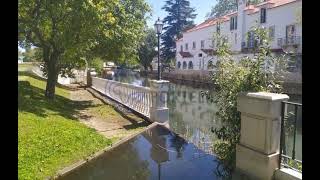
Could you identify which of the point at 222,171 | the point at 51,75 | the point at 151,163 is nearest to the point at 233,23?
the point at 51,75

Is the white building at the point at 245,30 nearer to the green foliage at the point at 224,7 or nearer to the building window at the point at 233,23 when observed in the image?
the building window at the point at 233,23

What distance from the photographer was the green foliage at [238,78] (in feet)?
21.5

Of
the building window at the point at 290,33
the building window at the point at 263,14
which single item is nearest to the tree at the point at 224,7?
the building window at the point at 263,14

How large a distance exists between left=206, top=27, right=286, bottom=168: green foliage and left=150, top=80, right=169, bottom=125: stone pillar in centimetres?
350

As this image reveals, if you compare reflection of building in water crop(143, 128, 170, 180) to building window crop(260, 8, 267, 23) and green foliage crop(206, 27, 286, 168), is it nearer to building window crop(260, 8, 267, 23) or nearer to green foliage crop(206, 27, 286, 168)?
green foliage crop(206, 27, 286, 168)

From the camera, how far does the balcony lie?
112ft

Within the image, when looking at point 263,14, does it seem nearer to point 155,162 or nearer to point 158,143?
point 158,143

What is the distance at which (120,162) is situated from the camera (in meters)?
7.07

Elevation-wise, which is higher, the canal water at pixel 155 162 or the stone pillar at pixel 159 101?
the stone pillar at pixel 159 101

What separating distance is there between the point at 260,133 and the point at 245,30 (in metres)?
41.1

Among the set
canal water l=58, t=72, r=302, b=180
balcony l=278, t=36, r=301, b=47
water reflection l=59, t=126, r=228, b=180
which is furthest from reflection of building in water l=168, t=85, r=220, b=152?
balcony l=278, t=36, r=301, b=47

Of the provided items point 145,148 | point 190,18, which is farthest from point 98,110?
point 190,18

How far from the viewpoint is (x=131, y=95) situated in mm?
13875
